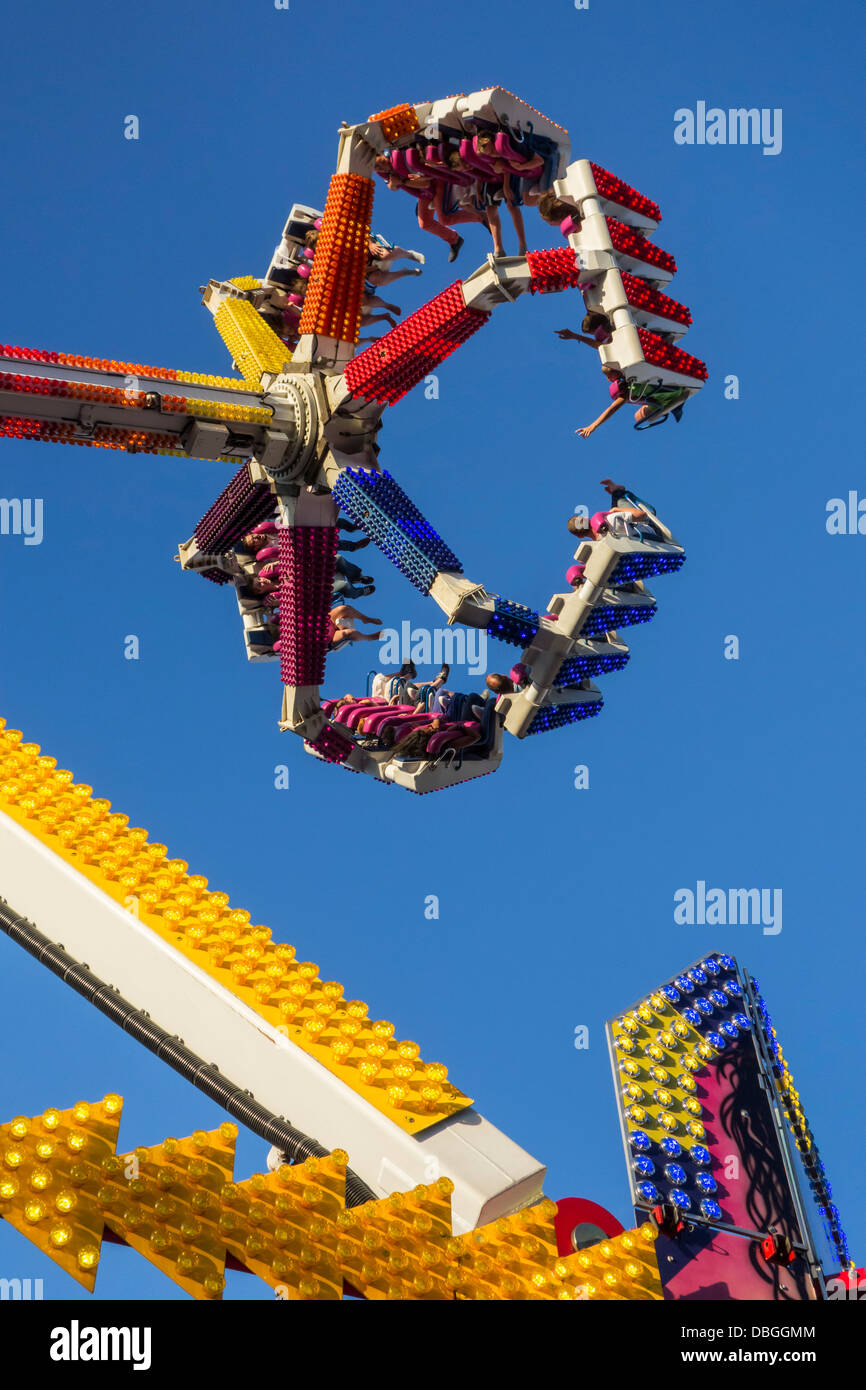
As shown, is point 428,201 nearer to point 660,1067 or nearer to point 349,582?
point 349,582

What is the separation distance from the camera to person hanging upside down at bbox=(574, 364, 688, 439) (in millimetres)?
15922

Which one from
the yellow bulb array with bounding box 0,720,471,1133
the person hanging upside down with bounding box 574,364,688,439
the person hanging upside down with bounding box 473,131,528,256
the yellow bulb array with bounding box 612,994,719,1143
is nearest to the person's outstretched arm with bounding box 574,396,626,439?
the person hanging upside down with bounding box 574,364,688,439

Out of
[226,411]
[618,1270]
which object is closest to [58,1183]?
[618,1270]

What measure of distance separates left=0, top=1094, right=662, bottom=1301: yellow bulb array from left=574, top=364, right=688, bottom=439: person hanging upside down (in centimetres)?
860

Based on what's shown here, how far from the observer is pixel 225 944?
20.7 meters

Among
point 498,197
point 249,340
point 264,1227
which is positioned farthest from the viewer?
point 249,340

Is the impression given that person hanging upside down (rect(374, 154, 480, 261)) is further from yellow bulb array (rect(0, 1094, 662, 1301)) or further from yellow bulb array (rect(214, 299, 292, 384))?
yellow bulb array (rect(0, 1094, 662, 1301))

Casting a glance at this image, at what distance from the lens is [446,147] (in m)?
17.6

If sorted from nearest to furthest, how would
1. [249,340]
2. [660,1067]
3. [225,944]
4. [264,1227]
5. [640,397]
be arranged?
1. [264,1227]
2. [640,397]
3. [249,340]
4. [225,944]
5. [660,1067]

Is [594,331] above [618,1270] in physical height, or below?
above

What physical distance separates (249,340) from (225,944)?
8489 millimetres

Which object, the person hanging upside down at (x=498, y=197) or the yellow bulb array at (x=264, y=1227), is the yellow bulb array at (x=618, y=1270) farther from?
the person hanging upside down at (x=498, y=197)

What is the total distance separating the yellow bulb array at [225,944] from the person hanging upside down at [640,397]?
833cm
